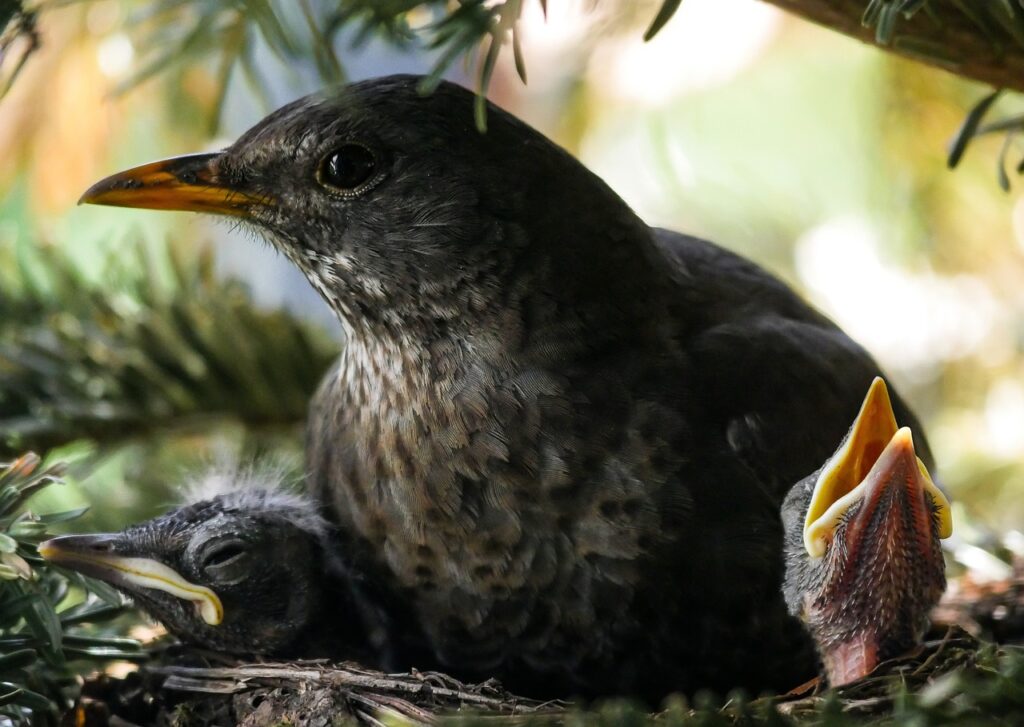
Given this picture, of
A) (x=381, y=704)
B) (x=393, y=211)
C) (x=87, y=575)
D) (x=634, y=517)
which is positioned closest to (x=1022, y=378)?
(x=634, y=517)

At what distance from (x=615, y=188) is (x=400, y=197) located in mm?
949

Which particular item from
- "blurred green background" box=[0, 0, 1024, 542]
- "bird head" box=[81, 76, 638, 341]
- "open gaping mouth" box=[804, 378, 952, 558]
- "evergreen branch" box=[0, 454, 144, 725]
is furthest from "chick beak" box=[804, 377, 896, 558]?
"evergreen branch" box=[0, 454, 144, 725]

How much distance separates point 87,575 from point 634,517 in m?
0.62

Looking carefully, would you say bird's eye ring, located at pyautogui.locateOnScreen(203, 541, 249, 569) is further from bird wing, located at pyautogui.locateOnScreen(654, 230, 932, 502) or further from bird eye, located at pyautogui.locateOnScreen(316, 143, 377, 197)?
→ bird wing, located at pyautogui.locateOnScreen(654, 230, 932, 502)

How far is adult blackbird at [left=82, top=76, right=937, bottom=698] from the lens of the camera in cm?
136

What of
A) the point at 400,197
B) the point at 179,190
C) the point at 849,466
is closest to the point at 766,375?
the point at 849,466

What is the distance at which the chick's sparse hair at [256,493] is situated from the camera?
1.55 meters

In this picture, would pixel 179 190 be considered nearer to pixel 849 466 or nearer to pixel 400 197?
pixel 400 197

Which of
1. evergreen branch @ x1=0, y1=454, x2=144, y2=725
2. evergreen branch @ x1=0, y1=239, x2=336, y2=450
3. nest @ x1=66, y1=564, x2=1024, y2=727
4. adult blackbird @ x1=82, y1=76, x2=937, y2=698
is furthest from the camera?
evergreen branch @ x1=0, y1=239, x2=336, y2=450

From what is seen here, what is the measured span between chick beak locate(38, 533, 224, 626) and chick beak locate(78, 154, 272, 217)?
397 millimetres

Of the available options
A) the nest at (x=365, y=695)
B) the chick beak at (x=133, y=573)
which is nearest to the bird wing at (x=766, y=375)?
the nest at (x=365, y=695)

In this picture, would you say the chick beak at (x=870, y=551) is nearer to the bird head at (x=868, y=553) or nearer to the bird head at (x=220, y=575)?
the bird head at (x=868, y=553)

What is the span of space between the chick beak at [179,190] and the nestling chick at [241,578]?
38cm

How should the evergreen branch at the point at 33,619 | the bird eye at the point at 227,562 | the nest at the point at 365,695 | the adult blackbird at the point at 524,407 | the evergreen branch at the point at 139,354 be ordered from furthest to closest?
1. the evergreen branch at the point at 139,354
2. the bird eye at the point at 227,562
3. the adult blackbird at the point at 524,407
4. the evergreen branch at the point at 33,619
5. the nest at the point at 365,695
